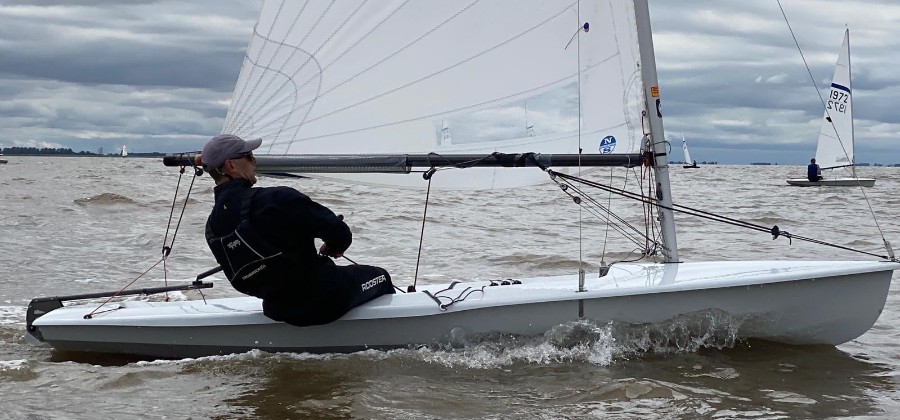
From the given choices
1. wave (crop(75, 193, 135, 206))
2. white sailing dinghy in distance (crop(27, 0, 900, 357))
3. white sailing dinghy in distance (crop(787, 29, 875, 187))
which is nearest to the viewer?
white sailing dinghy in distance (crop(27, 0, 900, 357))

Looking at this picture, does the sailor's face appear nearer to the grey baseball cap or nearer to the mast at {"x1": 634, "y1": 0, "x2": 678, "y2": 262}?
the grey baseball cap

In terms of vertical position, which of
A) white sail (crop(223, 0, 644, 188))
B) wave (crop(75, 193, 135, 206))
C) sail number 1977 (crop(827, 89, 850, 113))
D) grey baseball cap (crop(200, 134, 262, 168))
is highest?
sail number 1977 (crop(827, 89, 850, 113))

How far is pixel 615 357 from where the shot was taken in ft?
15.6

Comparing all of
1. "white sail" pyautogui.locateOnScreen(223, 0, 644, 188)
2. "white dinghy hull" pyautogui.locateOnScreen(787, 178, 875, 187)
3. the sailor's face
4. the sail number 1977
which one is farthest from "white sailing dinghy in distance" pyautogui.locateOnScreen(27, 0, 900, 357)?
the sail number 1977

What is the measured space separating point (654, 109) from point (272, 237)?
7.22 feet

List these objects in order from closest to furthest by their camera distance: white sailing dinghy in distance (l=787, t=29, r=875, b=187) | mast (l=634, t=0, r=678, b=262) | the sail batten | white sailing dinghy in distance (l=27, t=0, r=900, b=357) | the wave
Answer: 1. white sailing dinghy in distance (l=27, t=0, r=900, b=357)
2. the sail batten
3. mast (l=634, t=0, r=678, b=262)
4. the wave
5. white sailing dinghy in distance (l=787, t=29, r=875, b=187)

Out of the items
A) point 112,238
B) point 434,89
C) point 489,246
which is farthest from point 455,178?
point 112,238

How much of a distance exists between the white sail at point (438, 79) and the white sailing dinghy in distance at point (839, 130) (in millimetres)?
22883

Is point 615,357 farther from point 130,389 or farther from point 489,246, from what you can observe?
point 489,246

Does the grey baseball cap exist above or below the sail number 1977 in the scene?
below

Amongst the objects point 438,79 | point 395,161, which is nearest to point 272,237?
point 395,161

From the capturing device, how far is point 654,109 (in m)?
5.15

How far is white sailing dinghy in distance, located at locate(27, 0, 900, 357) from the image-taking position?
472 cm

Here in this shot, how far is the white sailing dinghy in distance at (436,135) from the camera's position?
15.5 ft
